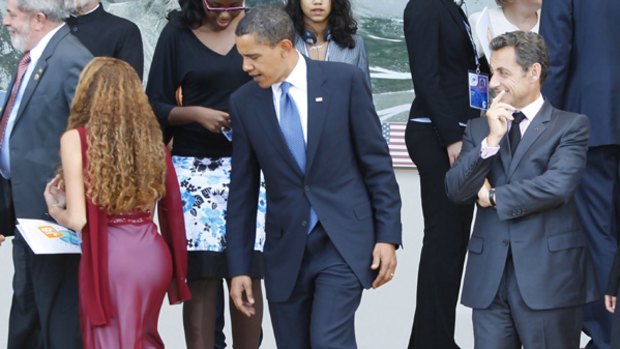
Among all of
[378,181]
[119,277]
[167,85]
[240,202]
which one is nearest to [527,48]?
[378,181]

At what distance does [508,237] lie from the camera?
5.54 m

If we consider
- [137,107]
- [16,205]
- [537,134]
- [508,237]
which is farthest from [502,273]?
[16,205]

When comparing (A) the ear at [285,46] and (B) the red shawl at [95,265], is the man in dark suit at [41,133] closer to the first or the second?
(B) the red shawl at [95,265]

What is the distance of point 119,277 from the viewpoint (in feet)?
18.3

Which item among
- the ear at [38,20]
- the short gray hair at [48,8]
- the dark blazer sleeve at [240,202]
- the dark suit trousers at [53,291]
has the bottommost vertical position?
the dark suit trousers at [53,291]

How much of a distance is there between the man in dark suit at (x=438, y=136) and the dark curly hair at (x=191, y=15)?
0.95 m

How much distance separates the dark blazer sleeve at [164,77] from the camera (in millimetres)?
6414

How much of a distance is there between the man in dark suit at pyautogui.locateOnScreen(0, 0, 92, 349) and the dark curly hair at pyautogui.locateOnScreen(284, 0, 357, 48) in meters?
1.12

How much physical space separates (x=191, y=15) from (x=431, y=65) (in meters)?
1.10

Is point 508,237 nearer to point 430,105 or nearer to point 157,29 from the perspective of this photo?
point 430,105

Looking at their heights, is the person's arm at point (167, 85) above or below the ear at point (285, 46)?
below

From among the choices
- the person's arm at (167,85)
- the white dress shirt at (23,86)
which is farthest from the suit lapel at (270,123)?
the white dress shirt at (23,86)

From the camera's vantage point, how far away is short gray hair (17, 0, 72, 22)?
5.96 m

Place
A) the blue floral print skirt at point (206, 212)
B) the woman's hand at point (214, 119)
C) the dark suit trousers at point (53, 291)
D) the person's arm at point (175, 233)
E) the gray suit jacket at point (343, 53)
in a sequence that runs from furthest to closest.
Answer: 1. the gray suit jacket at point (343, 53)
2. the blue floral print skirt at point (206, 212)
3. the woman's hand at point (214, 119)
4. the dark suit trousers at point (53, 291)
5. the person's arm at point (175, 233)
